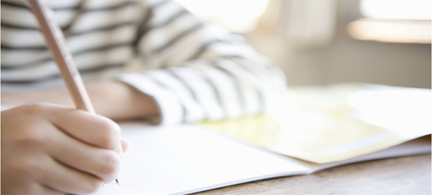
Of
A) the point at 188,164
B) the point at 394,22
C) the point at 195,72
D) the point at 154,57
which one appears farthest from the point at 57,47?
the point at 394,22

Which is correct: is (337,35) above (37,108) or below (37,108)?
above

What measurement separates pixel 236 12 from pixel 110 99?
132cm

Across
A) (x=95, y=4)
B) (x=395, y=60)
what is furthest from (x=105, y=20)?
(x=395, y=60)

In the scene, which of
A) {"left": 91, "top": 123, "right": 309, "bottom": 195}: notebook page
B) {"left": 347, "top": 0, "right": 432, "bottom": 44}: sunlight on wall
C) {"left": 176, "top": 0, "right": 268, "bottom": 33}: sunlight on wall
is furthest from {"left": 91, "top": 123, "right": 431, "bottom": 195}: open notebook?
{"left": 176, "top": 0, "right": 268, "bottom": 33}: sunlight on wall

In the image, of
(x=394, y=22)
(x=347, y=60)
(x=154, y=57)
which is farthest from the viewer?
(x=347, y=60)

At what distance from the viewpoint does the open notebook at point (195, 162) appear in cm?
27

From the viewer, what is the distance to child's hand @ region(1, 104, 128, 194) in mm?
219

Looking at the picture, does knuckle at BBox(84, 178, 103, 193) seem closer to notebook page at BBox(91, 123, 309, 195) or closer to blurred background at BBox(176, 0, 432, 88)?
notebook page at BBox(91, 123, 309, 195)

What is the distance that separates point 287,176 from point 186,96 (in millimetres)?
213

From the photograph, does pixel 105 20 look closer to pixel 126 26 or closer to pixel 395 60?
pixel 126 26

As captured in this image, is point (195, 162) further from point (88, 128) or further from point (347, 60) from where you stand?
point (347, 60)

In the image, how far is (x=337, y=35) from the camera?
5.04ft

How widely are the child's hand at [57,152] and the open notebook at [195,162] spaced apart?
1.3 inches

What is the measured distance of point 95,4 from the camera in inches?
25.1
